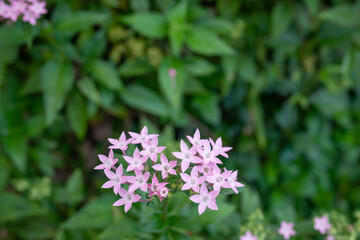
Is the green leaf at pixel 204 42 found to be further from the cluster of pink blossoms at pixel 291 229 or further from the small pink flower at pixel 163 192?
the small pink flower at pixel 163 192

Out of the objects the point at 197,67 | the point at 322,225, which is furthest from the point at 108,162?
the point at 197,67

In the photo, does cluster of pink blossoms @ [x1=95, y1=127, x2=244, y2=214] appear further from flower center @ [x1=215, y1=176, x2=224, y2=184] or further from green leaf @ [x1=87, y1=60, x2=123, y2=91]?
green leaf @ [x1=87, y1=60, x2=123, y2=91]

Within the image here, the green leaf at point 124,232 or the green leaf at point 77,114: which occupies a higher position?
the green leaf at point 77,114

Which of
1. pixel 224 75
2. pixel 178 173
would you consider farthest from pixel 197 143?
pixel 224 75

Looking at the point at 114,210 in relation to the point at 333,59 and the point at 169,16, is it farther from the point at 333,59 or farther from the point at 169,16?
the point at 333,59

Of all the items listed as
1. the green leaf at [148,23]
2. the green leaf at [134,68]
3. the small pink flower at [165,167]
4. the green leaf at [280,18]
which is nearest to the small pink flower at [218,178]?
the small pink flower at [165,167]

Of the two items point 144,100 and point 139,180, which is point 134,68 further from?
point 139,180
